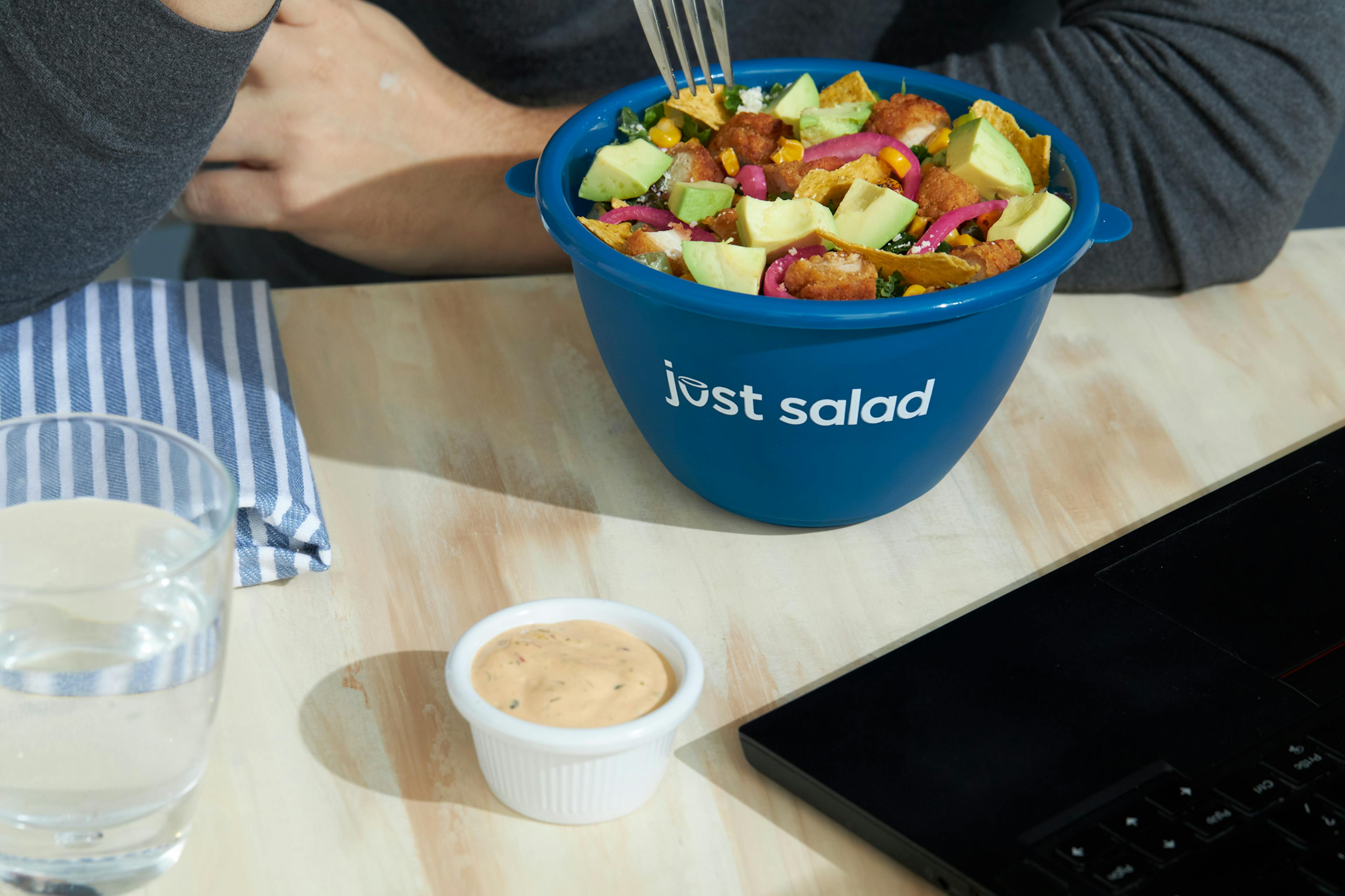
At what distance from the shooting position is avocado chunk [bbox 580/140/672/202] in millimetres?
742

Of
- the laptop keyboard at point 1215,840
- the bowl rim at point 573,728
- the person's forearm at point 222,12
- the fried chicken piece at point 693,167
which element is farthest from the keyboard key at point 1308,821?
the person's forearm at point 222,12

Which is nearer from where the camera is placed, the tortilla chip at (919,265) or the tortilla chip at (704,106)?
the tortilla chip at (919,265)

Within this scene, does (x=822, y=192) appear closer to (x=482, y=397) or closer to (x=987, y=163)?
(x=987, y=163)

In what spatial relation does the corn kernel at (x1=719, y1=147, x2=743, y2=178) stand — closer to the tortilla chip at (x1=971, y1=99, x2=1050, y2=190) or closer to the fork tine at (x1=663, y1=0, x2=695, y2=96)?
the fork tine at (x1=663, y1=0, x2=695, y2=96)

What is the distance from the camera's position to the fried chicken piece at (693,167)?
2.48ft

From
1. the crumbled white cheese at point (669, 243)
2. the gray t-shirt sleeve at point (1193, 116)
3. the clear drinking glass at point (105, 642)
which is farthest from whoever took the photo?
the gray t-shirt sleeve at point (1193, 116)

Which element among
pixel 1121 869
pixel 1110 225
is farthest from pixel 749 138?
pixel 1121 869

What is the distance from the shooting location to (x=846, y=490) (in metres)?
0.73

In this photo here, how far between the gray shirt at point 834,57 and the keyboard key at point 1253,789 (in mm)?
556

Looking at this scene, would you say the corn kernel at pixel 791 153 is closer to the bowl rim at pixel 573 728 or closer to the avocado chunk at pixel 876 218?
the avocado chunk at pixel 876 218

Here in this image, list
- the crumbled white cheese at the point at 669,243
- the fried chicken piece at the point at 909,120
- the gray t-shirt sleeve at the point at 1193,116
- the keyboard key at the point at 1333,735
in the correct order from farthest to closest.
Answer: the gray t-shirt sleeve at the point at 1193,116
the fried chicken piece at the point at 909,120
the crumbled white cheese at the point at 669,243
the keyboard key at the point at 1333,735

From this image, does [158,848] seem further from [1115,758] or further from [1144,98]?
[1144,98]

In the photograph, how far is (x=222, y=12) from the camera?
2.31 feet

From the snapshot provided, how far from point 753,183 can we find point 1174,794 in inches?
17.2
